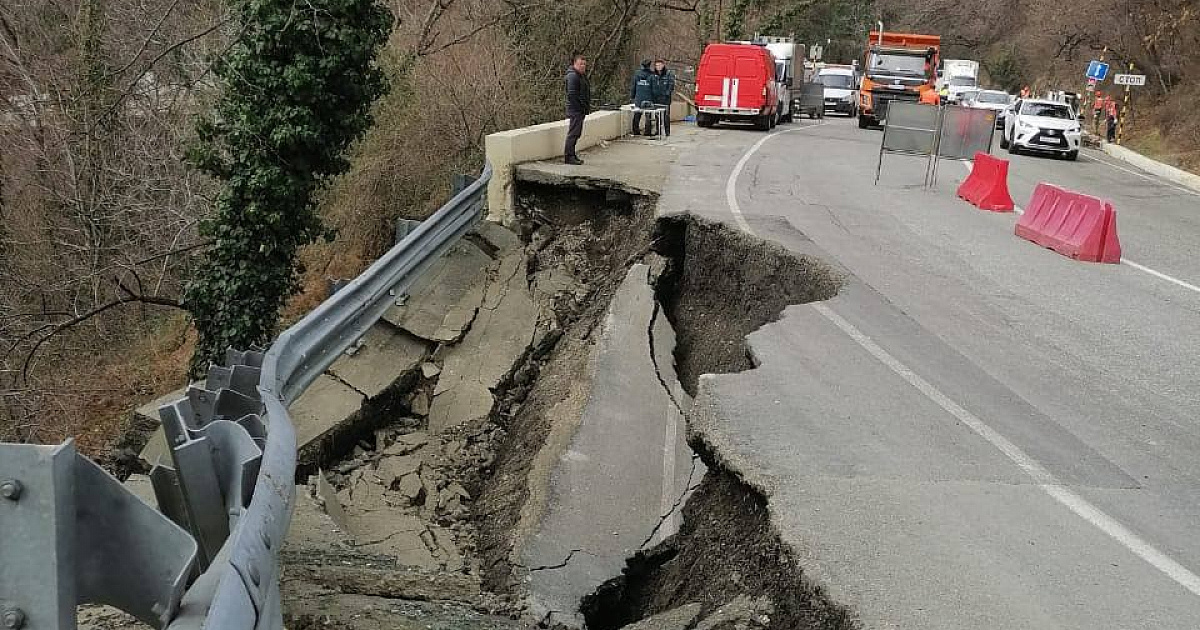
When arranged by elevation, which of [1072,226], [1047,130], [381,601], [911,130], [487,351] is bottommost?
[487,351]

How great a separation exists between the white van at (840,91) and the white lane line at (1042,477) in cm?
3723

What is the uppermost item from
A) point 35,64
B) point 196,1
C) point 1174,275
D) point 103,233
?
point 196,1

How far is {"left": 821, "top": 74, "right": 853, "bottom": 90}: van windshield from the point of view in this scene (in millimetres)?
43644

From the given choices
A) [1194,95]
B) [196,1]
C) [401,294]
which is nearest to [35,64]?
[196,1]

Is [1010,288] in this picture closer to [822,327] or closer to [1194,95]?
[822,327]

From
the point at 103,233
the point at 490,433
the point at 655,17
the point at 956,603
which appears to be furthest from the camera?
the point at 655,17

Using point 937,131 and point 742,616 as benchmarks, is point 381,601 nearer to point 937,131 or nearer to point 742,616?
point 742,616

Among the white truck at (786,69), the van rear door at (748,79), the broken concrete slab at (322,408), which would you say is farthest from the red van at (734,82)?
the broken concrete slab at (322,408)

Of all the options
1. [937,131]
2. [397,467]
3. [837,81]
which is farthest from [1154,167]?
Result: [397,467]

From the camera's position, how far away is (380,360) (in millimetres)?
8859

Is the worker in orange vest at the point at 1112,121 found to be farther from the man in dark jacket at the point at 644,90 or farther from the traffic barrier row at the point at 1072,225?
the traffic barrier row at the point at 1072,225

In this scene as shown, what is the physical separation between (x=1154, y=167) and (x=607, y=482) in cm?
2576

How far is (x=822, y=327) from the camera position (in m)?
7.97

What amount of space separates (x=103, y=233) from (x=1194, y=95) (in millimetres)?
33434
